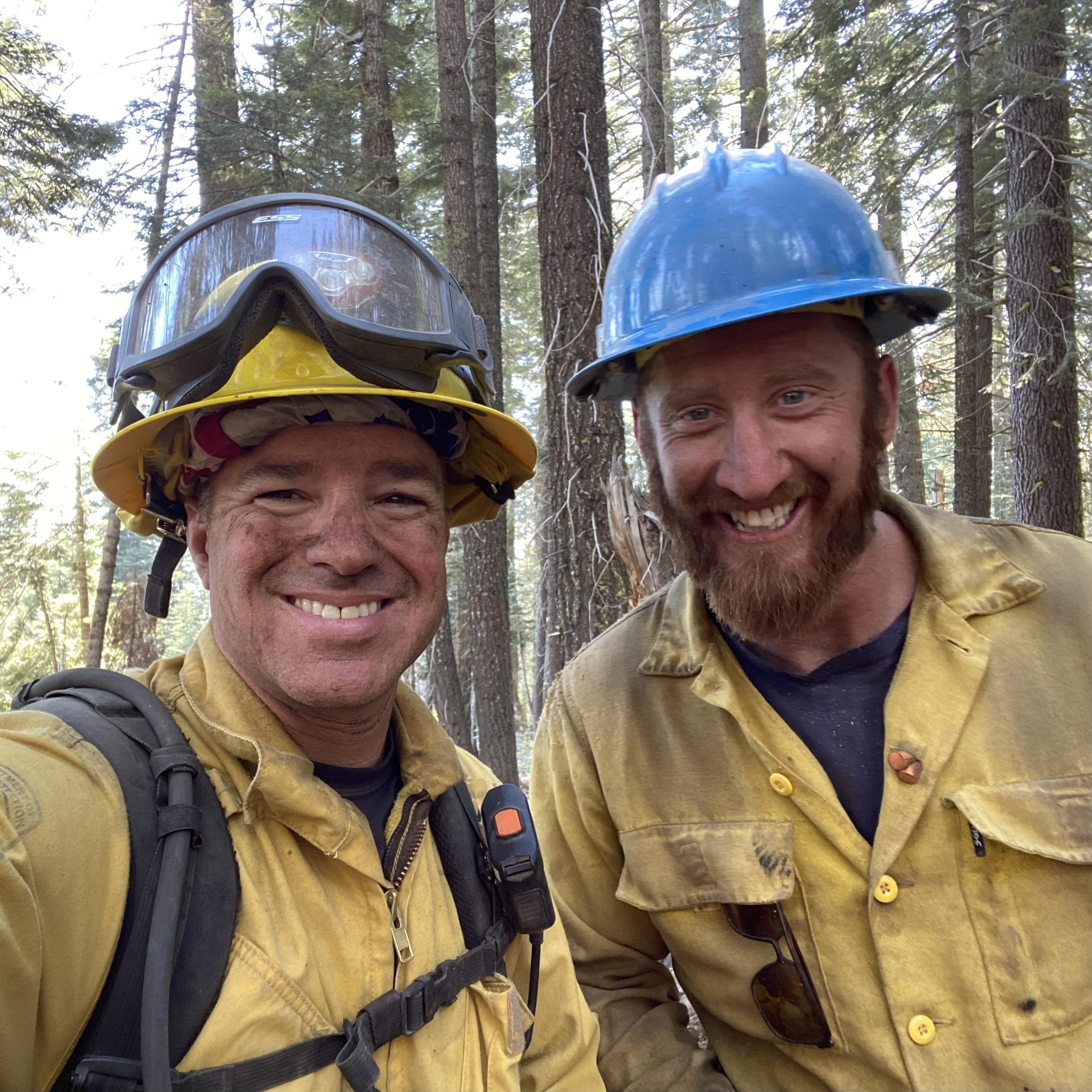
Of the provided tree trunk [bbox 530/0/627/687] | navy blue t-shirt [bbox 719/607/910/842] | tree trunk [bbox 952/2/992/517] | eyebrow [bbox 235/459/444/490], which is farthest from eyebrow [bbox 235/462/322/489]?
tree trunk [bbox 952/2/992/517]

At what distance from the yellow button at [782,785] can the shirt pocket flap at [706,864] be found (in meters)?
0.08

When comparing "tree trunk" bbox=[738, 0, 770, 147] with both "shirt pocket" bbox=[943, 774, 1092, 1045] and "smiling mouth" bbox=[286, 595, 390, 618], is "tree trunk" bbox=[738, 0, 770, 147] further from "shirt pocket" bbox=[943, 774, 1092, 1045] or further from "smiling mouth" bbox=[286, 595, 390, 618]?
"smiling mouth" bbox=[286, 595, 390, 618]

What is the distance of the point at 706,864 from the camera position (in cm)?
212

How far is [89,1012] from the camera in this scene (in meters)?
1.26

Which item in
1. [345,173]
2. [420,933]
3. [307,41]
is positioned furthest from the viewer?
[307,41]

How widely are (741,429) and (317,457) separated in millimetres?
1112

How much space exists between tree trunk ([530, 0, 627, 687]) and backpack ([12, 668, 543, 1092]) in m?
3.60

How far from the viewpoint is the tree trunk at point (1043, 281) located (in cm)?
763

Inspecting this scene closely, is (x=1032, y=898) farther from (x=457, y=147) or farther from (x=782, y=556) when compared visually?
(x=457, y=147)

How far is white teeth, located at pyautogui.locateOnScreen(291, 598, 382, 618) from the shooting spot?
1.85 meters

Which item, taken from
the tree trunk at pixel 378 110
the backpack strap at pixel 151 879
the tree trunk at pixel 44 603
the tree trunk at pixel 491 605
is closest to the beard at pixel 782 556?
the backpack strap at pixel 151 879

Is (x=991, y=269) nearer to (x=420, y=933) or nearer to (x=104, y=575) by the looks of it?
(x=420, y=933)

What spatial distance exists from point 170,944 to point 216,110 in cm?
900

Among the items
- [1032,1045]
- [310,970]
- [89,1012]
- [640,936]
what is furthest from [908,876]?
[89,1012]
